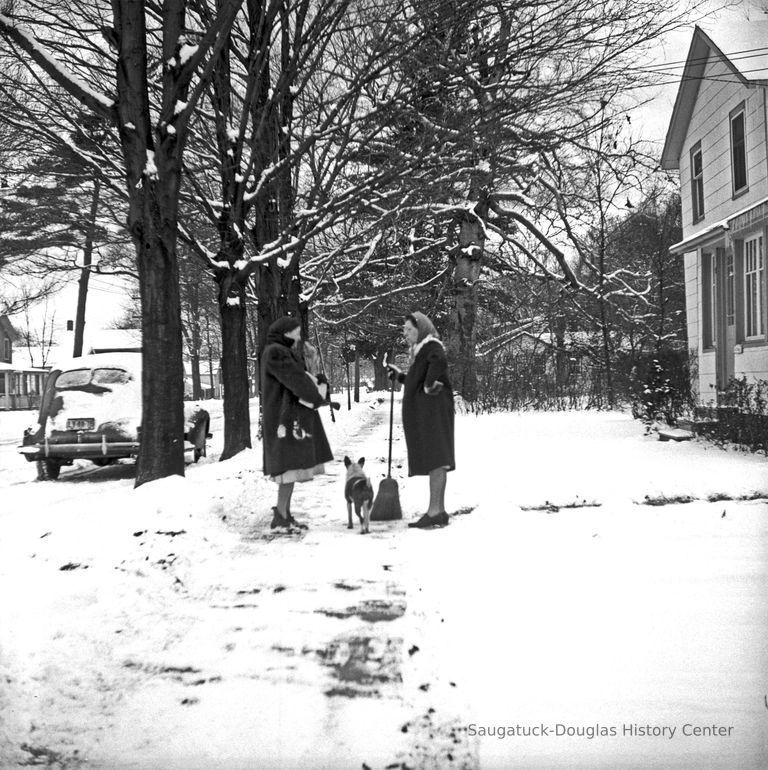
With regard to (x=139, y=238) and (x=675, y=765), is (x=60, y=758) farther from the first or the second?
(x=139, y=238)

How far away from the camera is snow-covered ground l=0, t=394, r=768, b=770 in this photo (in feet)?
8.46

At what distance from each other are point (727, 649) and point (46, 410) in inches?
427

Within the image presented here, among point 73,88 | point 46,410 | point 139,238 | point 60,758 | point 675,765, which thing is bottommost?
point 60,758

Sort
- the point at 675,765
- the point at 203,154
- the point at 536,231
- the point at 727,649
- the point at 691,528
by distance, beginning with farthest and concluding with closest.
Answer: the point at 536,231
the point at 203,154
the point at 691,528
the point at 727,649
the point at 675,765

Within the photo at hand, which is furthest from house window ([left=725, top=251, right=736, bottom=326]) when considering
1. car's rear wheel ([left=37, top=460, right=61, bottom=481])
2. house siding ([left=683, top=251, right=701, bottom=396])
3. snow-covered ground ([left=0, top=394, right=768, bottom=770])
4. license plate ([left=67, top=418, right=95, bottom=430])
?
car's rear wheel ([left=37, top=460, right=61, bottom=481])

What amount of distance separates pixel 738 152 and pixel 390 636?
12.9 meters

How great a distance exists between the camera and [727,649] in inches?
122

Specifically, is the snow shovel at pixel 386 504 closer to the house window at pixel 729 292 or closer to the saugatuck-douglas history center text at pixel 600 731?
the saugatuck-douglas history center text at pixel 600 731

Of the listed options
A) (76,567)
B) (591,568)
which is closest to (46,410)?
(76,567)

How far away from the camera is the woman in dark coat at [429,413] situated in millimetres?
6316

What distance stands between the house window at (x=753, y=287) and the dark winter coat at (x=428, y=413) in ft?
27.6

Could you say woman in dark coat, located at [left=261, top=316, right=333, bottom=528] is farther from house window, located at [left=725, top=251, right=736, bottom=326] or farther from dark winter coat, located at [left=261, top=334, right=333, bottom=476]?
house window, located at [left=725, top=251, right=736, bottom=326]

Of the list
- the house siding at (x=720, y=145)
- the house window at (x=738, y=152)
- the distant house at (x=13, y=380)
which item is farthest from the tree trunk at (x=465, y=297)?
the distant house at (x=13, y=380)

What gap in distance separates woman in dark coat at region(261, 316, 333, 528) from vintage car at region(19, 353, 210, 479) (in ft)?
17.3
